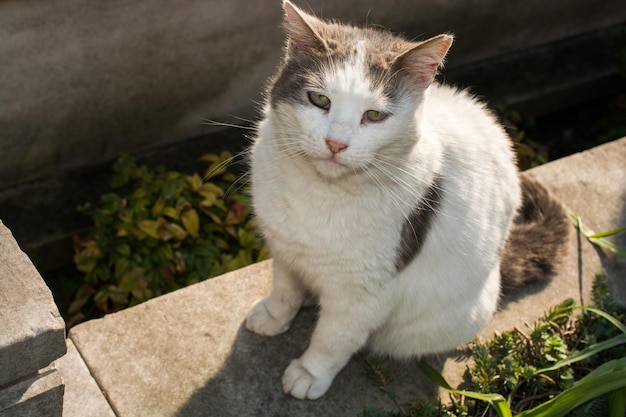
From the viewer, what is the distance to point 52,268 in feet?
11.2

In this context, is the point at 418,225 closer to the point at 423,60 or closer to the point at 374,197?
the point at 374,197

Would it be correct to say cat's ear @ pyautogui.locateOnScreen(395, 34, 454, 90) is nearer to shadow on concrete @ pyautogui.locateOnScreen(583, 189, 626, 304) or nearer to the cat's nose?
the cat's nose

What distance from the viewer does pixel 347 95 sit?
77.4 inches

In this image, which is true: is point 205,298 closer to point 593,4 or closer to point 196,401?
point 196,401

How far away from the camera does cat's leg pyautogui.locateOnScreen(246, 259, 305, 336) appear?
255 cm

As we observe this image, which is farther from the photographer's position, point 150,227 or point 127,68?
point 127,68

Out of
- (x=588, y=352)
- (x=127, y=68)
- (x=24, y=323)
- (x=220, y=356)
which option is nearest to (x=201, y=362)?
(x=220, y=356)

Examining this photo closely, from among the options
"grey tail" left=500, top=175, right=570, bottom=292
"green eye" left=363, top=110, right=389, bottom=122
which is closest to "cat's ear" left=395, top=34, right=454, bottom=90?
"green eye" left=363, top=110, right=389, bottom=122

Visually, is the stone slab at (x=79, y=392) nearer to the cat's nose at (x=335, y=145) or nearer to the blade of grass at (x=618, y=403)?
the cat's nose at (x=335, y=145)

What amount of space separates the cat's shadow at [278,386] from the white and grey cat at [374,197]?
0.05m

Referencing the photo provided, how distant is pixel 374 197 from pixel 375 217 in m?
0.06

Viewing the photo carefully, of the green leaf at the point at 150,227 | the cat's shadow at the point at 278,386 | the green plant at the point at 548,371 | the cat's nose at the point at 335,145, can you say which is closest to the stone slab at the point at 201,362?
the cat's shadow at the point at 278,386

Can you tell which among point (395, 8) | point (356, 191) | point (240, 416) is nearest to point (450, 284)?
point (356, 191)

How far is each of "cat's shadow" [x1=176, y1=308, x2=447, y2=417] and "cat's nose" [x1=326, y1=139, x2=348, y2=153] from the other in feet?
3.06
